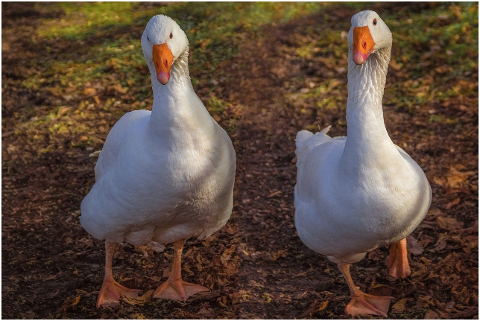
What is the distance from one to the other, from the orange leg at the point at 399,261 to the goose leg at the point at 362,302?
0.29 meters

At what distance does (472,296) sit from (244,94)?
4388 mm

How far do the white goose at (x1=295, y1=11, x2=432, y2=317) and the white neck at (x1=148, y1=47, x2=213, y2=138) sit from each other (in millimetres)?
1075

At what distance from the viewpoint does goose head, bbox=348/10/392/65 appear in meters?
4.07

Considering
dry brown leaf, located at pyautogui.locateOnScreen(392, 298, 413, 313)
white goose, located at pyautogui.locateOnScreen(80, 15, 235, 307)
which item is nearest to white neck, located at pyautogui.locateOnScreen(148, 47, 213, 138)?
white goose, located at pyautogui.locateOnScreen(80, 15, 235, 307)

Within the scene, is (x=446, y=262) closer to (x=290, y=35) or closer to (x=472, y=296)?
(x=472, y=296)


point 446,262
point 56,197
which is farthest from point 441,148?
point 56,197

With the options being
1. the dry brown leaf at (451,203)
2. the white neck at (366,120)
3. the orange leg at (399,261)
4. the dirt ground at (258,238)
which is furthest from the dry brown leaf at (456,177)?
the white neck at (366,120)

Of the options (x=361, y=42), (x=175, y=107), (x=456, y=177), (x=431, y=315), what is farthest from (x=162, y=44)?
(x=456, y=177)

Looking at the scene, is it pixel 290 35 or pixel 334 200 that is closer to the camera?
pixel 334 200

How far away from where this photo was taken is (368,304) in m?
5.23

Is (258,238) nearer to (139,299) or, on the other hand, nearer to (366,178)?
(139,299)

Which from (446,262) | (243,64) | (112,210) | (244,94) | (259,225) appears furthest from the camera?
(243,64)

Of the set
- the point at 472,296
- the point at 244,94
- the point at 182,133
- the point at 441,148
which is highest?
the point at 182,133

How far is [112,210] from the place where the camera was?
484 centimetres
